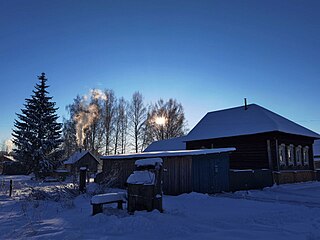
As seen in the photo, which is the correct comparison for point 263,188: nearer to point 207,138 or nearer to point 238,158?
point 238,158

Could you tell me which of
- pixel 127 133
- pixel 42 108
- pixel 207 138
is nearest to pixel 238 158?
pixel 207 138

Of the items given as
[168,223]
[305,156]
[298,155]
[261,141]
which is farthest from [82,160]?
[168,223]

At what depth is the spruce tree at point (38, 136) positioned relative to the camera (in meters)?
28.9

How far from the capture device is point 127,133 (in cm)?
4522

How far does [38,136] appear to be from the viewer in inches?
1166

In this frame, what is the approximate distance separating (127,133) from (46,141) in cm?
1724

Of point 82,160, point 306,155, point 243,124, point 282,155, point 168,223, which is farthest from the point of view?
point 82,160

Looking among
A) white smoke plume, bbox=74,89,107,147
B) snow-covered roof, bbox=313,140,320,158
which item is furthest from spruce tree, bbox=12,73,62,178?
snow-covered roof, bbox=313,140,320,158

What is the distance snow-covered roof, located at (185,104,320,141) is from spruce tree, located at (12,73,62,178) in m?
15.0

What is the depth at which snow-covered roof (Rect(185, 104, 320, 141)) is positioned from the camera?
21028 millimetres

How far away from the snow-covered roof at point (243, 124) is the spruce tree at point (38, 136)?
1504cm

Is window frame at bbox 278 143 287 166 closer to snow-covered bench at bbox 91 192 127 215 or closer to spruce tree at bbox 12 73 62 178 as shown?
snow-covered bench at bbox 91 192 127 215

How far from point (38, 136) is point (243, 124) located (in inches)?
838

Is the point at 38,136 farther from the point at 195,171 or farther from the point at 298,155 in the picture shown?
the point at 298,155
